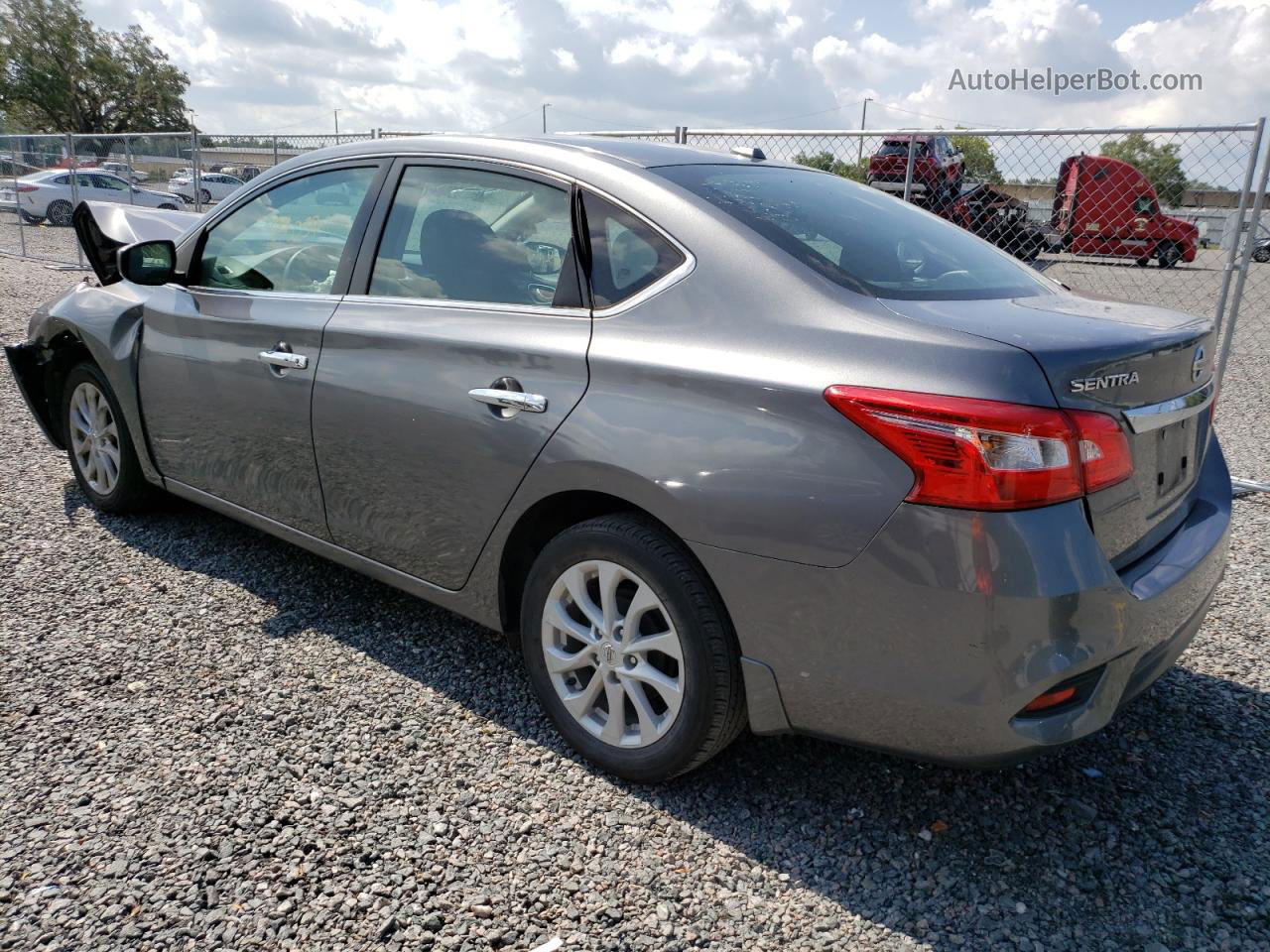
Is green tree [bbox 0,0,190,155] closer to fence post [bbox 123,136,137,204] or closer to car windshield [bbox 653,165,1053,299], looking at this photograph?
fence post [bbox 123,136,137,204]

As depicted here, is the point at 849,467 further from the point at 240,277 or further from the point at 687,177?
the point at 240,277

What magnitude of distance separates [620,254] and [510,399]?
491mm

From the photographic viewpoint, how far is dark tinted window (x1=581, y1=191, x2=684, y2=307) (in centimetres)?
246

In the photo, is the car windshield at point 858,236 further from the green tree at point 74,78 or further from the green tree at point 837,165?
the green tree at point 74,78

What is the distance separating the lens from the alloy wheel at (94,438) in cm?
430

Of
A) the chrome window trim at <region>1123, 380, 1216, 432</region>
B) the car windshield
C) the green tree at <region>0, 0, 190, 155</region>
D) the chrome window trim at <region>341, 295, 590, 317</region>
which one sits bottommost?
the chrome window trim at <region>1123, 380, 1216, 432</region>

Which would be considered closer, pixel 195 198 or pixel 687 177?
pixel 687 177

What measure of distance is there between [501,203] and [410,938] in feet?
6.58

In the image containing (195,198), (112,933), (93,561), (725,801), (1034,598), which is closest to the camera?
(1034,598)

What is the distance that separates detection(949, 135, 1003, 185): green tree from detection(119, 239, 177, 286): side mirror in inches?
195

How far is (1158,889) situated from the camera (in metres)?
2.23

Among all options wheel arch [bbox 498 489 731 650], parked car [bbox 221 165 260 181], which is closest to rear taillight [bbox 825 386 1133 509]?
wheel arch [bbox 498 489 731 650]

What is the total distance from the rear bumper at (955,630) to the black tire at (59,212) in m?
22.6

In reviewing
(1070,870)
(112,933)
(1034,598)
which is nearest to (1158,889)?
(1070,870)
